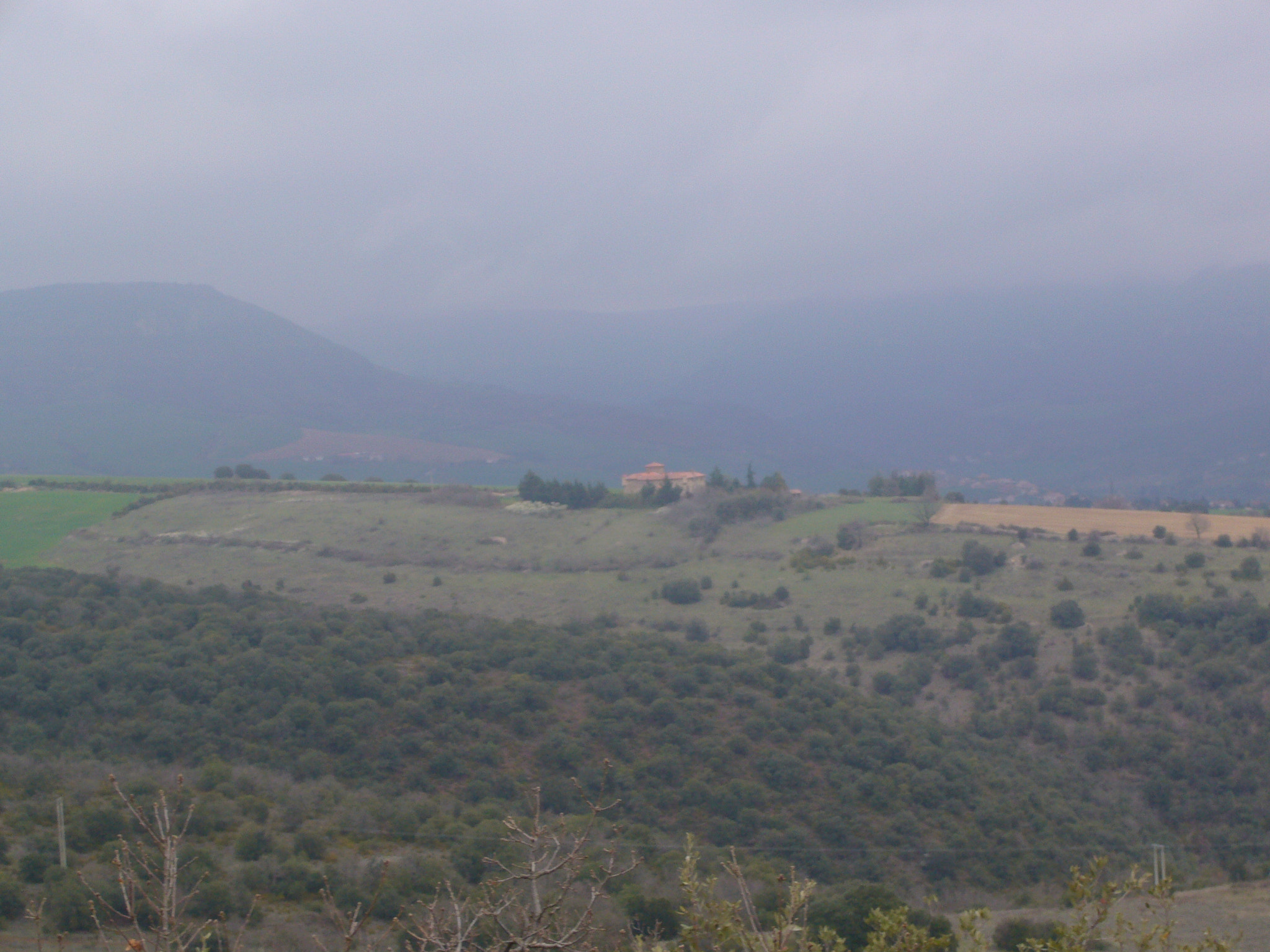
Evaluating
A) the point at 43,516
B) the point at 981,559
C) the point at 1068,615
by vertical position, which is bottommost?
the point at 1068,615

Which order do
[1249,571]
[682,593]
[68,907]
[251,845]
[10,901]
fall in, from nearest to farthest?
[68,907]
[10,901]
[251,845]
[1249,571]
[682,593]

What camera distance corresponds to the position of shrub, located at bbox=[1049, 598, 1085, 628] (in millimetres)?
33625

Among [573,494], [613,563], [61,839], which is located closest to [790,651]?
[613,563]

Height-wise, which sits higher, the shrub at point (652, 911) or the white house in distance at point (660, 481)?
the white house in distance at point (660, 481)

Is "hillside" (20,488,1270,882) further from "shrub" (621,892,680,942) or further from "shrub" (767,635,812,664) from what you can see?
"shrub" (621,892,680,942)

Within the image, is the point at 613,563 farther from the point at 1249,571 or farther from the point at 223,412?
the point at 223,412

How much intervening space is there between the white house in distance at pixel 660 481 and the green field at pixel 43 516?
30.9m

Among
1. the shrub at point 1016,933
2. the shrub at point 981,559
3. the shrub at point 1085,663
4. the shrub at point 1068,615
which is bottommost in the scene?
the shrub at point 1085,663

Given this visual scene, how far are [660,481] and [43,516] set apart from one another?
120 ft

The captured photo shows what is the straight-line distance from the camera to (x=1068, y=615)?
3381cm

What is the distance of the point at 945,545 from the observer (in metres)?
46.0

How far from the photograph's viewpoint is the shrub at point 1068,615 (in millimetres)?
33625

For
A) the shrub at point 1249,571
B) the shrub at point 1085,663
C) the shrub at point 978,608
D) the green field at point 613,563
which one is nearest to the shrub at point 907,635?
the green field at point 613,563

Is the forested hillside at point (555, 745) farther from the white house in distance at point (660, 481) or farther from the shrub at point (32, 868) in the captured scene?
the white house in distance at point (660, 481)
